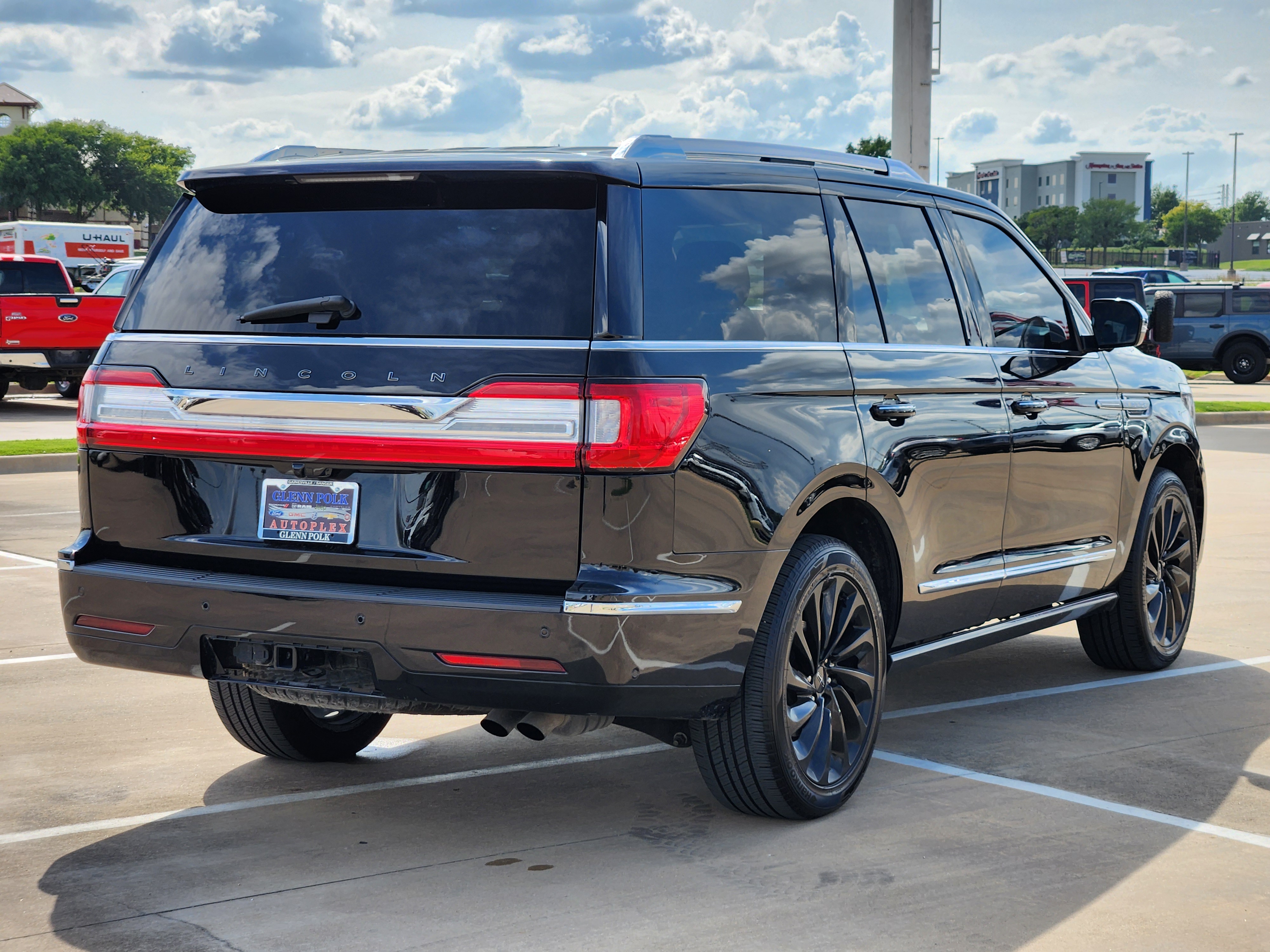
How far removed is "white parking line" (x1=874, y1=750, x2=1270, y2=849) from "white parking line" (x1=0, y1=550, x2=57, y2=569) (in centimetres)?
630

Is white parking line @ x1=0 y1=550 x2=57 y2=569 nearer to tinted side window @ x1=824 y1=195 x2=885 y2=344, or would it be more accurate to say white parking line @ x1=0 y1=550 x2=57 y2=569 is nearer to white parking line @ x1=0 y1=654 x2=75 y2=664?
white parking line @ x1=0 y1=654 x2=75 y2=664

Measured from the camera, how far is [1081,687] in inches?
268

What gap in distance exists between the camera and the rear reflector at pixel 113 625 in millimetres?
4422

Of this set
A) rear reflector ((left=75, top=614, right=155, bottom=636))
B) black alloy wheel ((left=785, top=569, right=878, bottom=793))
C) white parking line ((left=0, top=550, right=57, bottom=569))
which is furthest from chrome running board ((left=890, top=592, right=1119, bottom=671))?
white parking line ((left=0, top=550, right=57, bottom=569))

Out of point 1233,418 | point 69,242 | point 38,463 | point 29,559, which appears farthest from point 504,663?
point 69,242

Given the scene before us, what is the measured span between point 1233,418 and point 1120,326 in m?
18.3

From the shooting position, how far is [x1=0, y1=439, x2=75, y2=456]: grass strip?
16.4 meters

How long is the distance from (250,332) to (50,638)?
3.99 meters

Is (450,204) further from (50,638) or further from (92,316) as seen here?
(92,316)

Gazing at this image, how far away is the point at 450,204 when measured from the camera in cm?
429

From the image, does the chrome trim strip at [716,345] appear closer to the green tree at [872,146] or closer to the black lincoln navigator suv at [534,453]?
the black lincoln navigator suv at [534,453]

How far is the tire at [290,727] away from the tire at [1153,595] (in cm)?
325

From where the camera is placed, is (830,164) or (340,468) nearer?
(340,468)

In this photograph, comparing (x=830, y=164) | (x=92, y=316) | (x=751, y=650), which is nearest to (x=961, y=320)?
(x=830, y=164)
